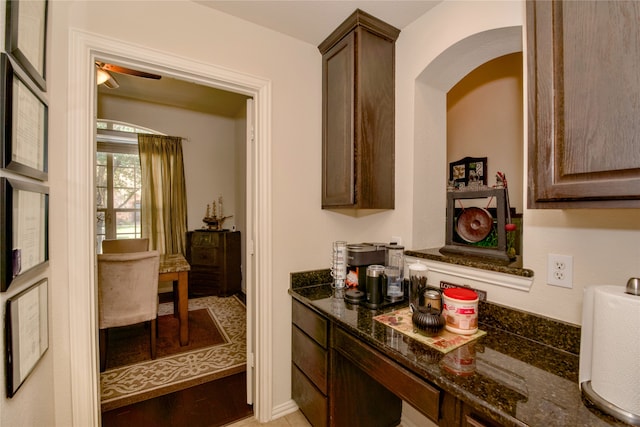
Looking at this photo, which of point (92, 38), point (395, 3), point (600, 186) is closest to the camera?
point (600, 186)

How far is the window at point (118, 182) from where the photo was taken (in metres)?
4.09

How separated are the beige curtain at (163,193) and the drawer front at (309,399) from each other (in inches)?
125

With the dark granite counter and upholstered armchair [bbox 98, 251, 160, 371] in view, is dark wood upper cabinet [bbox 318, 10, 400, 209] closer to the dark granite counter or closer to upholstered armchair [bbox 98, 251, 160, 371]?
the dark granite counter

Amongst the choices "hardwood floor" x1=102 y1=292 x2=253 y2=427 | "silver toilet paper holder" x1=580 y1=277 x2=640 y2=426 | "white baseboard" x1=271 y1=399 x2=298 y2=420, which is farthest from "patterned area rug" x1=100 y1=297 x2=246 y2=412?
"silver toilet paper holder" x1=580 y1=277 x2=640 y2=426

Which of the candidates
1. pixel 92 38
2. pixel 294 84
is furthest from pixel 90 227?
pixel 294 84

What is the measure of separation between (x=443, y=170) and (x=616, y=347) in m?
1.38

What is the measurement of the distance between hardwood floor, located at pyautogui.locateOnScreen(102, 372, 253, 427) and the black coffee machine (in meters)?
1.15

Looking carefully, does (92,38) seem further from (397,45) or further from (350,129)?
(397,45)

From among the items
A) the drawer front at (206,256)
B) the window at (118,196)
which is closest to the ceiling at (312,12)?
the drawer front at (206,256)

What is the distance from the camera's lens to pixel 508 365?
1.02 metres

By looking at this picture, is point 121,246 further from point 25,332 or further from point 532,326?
point 532,326

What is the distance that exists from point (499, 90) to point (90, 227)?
3406 millimetres

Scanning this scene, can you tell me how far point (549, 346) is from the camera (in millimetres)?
1161

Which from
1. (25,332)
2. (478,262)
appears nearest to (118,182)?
(25,332)
